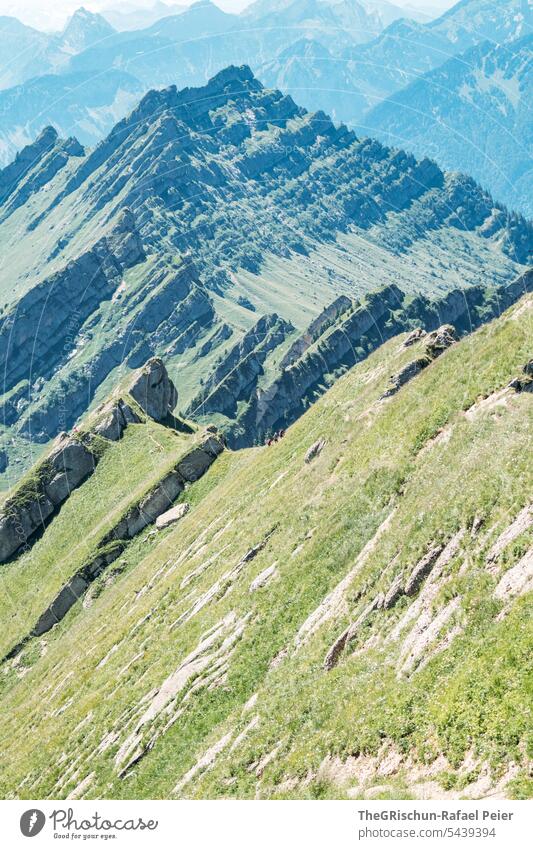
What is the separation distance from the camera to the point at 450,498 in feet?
126

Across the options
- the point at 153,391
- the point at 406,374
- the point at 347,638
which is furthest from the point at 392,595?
the point at 153,391

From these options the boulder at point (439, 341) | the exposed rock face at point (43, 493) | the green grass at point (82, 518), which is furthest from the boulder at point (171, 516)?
the boulder at point (439, 341)

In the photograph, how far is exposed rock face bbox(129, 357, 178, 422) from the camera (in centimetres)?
13925

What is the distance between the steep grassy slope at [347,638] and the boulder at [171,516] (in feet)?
81.8

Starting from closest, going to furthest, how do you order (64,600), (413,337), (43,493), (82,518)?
1. (413,337)
2. (64,600)
3. (82,518)
4. (43,493)

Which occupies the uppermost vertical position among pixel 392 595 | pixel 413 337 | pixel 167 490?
pixel 167 490

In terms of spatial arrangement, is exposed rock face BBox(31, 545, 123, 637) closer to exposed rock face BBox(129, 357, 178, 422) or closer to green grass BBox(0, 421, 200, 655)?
green grass BBox(0, 421, 200, 655)

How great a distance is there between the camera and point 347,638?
3622 cm

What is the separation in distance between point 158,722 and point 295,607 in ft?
28.0

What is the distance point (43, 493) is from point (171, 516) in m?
29.5

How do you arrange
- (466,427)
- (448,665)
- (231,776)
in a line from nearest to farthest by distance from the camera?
1. (448,665)
2. (231,776)
3. (466,427)

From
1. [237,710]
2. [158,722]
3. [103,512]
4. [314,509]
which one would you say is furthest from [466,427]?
[103,512]

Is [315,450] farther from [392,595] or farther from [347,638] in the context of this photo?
[392,595]
